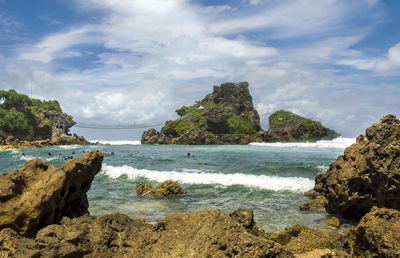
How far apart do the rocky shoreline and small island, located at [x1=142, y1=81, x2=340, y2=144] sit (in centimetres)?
8497

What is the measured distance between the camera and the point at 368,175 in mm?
8656

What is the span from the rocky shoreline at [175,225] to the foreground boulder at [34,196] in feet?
0.05

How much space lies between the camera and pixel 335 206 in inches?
379

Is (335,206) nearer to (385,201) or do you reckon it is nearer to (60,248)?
(385,201)

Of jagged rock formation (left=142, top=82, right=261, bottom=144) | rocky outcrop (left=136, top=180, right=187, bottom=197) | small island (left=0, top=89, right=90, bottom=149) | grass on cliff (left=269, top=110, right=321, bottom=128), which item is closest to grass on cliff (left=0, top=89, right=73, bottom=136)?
small island (left=0, top=89, right=90, bottom=149)

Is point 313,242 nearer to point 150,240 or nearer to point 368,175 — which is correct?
point 150,240

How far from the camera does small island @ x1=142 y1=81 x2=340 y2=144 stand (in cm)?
9594

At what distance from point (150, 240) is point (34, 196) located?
275 cm

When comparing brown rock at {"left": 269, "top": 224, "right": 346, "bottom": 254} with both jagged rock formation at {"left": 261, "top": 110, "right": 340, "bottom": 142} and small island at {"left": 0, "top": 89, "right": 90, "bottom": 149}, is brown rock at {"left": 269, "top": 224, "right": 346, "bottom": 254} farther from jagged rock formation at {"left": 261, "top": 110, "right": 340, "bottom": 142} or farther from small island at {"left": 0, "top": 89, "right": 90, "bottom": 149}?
jagged rock formation at {"left": 261, "top": 110, "right": 340, "bottom": 142}

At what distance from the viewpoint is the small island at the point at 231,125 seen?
95.9m

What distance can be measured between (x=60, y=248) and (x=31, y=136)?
117 m

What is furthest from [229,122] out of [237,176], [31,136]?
[237,176]

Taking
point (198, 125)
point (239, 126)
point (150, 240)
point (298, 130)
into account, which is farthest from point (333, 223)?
point (239, 126)

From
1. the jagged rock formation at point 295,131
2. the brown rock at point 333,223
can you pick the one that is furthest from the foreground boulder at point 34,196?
the jagged rock formation at point 295,131
